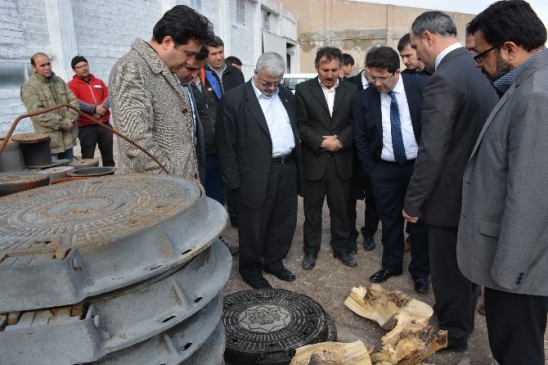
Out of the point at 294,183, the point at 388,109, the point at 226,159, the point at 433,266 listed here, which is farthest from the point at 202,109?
the point at 433,266

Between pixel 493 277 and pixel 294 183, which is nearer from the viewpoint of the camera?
pixel 493 277

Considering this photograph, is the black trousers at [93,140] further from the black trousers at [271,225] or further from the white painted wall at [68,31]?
the black trousers at [271,225]

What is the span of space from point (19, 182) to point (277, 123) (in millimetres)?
2088

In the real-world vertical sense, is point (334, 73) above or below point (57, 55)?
below

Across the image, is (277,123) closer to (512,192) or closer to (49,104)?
(512,192)

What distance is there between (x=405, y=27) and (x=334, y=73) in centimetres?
2463

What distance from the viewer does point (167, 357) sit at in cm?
137

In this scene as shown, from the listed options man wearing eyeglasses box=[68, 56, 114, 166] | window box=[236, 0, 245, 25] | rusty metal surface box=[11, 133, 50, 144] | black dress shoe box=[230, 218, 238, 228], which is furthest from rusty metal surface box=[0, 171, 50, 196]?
window box=[236, 0, 245, 25]

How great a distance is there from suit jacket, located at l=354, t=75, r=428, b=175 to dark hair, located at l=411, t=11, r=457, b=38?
2.79 feet

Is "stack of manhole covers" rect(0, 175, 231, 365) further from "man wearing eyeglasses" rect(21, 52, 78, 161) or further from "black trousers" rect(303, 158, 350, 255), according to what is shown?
"man wearing eyeglasses" rect(21, 52, 78, 161)

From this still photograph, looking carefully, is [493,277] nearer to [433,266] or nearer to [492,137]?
[492,137]

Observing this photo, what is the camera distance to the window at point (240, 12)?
1634 centimetres

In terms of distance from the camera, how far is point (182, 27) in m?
2.31

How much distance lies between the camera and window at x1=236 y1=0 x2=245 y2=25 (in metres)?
16.3
